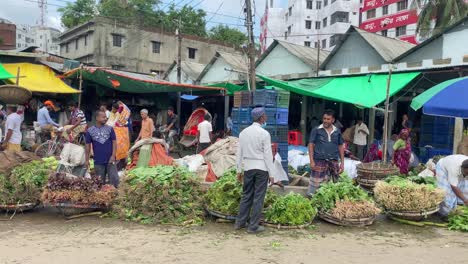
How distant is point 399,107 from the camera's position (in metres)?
13.4

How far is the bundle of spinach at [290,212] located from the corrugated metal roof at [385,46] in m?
9.23

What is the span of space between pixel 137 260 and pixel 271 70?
16.5 meters

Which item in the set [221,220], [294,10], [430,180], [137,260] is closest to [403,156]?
[430,180]

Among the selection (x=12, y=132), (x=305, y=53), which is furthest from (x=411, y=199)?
(x=305, y=53)

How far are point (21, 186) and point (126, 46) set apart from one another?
1213 inches

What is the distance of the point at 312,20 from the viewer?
5650 centimetres

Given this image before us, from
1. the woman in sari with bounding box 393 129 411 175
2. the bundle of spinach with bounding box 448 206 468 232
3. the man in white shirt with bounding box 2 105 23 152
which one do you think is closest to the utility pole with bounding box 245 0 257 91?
the woman in sari with bounding box 393 129 411 175

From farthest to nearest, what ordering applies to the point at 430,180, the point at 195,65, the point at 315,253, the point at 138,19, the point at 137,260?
the point at 138,19
the point at 195,65
the point at 430,180
the point at 315,253
the point at 137,260

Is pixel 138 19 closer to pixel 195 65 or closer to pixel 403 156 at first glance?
pixel 195 65

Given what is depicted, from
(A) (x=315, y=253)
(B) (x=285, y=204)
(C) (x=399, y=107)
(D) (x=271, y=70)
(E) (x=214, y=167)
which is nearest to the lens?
(A) (x=315, y=253)

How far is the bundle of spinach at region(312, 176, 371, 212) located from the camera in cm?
589

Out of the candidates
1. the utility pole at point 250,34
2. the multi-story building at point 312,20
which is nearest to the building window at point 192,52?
the multi-story building at point 312,20

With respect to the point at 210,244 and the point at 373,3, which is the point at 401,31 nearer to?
the point at 373,3

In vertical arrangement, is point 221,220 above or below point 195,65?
below
